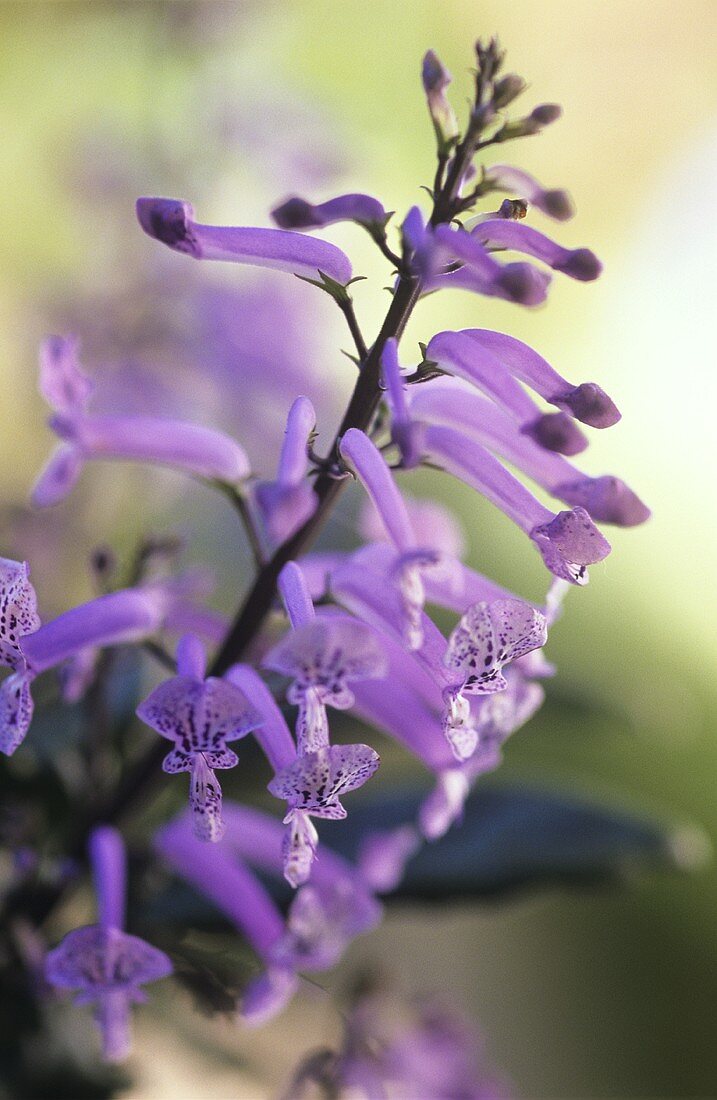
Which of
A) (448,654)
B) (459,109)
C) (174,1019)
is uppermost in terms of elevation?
(459,109)

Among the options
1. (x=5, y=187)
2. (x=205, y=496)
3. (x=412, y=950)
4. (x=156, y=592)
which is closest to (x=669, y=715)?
(x=156, y=592)

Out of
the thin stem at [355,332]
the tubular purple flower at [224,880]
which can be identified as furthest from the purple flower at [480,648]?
the tubular purple flower at [224,880]

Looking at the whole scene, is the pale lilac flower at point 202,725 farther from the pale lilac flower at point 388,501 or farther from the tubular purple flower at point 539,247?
the tubular purple flower at point 539,247

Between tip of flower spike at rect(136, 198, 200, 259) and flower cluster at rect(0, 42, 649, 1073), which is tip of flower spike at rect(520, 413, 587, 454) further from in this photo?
tip of flower spike at rect(136, 198, 200, 259)

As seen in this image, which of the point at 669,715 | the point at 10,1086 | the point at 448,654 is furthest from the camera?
the point at 669,715

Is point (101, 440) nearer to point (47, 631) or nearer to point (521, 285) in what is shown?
point (47, 631)

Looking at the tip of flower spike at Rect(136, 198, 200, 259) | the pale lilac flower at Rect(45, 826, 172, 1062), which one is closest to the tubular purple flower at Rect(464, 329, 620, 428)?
the tip of flower spike at Rect(136, 198, 200, 259)

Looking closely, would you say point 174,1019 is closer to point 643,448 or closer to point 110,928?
point 110,928
